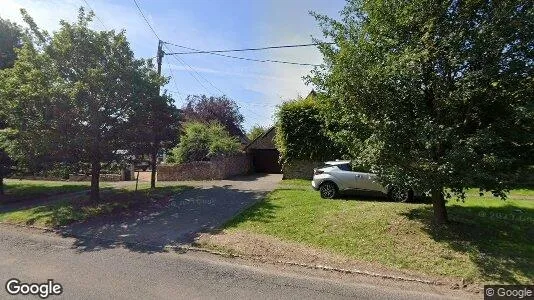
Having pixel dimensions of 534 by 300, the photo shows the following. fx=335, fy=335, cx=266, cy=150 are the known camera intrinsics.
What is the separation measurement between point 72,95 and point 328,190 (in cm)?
909

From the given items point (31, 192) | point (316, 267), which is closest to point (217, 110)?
point (31, 192)

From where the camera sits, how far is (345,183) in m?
11.9

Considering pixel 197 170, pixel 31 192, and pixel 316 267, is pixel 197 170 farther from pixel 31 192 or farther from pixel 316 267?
pixel 316 267

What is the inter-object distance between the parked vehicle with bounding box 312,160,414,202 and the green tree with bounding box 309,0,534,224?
388cm

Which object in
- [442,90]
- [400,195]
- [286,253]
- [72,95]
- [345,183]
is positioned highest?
[72,95]

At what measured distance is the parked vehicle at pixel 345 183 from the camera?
11445 millimetres

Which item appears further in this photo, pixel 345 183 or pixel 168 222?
pixel 345 183

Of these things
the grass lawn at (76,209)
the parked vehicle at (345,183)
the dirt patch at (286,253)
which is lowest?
the dirt patch at (286,253)

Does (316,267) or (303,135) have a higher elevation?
(303,135)

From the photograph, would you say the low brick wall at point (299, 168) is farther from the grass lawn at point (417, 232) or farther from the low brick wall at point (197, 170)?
the grass lawn at point (417, 232)

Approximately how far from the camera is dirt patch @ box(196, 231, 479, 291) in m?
6.00

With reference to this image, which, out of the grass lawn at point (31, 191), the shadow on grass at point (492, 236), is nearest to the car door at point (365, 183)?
the shadow on grass at point (492, 236)

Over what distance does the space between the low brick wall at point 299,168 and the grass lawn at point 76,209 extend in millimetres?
5966

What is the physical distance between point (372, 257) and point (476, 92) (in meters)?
3.92
